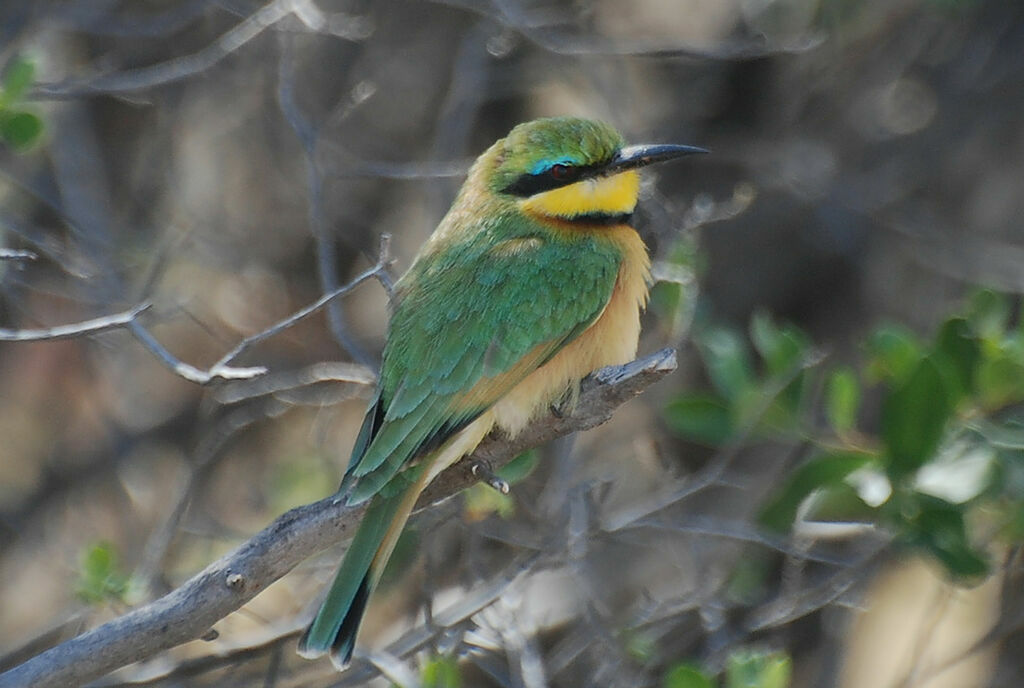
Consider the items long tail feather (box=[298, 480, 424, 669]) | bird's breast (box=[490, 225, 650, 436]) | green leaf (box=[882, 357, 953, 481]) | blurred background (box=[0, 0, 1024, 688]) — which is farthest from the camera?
blurred background (box=[0, 0, 1024, 688])

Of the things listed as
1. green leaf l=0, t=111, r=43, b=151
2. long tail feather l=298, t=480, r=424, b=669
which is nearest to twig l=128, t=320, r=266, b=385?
long tail feather l=298, t=480, r=424, b=669

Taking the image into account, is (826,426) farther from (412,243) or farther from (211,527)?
(211,527)

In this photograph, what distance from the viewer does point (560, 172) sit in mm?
2957

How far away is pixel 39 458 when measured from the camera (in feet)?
14.5

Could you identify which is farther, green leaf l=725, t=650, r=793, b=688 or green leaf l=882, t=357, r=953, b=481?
green leaf l=882, t=357, r=953, b=481

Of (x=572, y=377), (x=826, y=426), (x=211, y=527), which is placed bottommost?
(x=826, y=426)

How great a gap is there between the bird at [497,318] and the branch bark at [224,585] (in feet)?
0.36

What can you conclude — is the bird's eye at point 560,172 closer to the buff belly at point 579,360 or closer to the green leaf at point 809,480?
the buff belly at point 579,360

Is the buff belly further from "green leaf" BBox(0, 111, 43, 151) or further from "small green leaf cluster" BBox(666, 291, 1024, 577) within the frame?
"green leaf" BBox(0, 111, 43, 151)

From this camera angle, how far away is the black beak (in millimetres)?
2934

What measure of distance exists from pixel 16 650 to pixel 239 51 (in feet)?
7.09

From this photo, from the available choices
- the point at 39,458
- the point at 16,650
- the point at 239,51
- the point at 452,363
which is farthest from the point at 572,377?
the point at 39,458

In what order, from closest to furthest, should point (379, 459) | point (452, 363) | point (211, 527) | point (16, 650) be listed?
point (379, 459), point (452, 363), point (16, 650), point (211, 527)

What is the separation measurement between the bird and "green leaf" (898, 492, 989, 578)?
2.45ft
